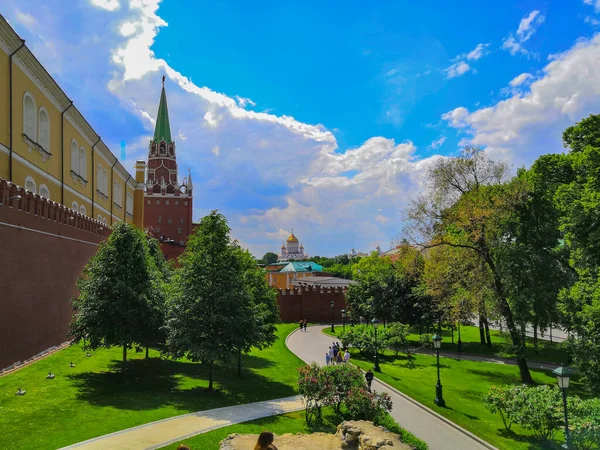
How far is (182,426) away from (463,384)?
572 inches

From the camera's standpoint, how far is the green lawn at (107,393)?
1104 centimetres

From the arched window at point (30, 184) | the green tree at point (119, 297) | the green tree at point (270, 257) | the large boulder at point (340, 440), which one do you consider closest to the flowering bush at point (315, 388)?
the large boulder at point (340, 440)

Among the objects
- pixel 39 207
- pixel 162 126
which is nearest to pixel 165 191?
pixel 162 126

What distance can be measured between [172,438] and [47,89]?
21.2 meters

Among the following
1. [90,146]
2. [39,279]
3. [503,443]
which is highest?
[90,146]

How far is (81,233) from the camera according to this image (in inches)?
870

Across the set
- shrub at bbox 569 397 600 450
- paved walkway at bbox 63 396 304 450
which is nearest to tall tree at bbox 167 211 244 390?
paved walkway at bbox 63 396 304 450

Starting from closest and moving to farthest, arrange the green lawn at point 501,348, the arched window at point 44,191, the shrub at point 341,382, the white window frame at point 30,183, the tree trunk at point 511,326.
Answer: the shrub at point 341,382 < the white window frame at point 30,183 < the tree trunk at point 511,326 < the arched window at point 44,191 < the green lawn at point 501,348

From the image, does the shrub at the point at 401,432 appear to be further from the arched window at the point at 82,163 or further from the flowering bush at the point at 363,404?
the arched window at the point at 82,163

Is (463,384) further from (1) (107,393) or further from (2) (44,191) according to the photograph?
(2) (44,191)

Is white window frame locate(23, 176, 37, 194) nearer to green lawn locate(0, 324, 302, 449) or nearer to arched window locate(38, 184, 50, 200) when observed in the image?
arched window locate(38, 184, 50, 200)

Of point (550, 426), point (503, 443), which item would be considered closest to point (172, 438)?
point (503, 443)

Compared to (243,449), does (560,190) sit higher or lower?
higher

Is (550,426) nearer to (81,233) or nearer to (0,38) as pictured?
(81,233)
